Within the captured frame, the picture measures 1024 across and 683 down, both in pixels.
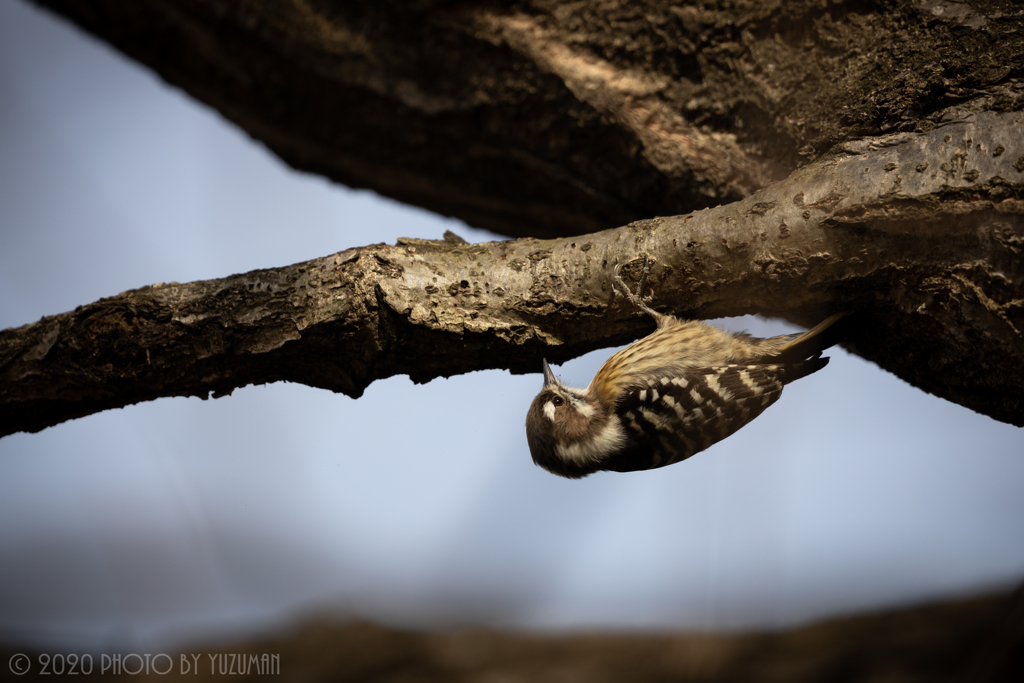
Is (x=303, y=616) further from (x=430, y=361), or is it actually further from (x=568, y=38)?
(x=568, y=38)

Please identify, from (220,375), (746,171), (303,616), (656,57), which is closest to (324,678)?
(303,616)

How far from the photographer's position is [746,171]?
2.67m

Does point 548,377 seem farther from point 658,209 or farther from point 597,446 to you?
point 658,209

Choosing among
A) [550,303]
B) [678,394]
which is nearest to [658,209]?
[678,394]

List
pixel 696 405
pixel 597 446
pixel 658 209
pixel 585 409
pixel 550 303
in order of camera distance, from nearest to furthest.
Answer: pixel 550 303, pixel 696 405, pixel 597 446, pixel 585 409, pixel 658 209

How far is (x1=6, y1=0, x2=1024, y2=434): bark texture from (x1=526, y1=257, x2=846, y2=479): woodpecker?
0.86ft

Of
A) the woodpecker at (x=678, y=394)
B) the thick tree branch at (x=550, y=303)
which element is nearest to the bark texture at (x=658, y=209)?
the thick tree branch at (x=550, y=303)

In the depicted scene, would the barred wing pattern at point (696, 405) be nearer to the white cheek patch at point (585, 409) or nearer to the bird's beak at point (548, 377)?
the white cheek patch at point (585, 409)

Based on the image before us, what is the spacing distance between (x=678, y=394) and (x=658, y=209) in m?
1.04

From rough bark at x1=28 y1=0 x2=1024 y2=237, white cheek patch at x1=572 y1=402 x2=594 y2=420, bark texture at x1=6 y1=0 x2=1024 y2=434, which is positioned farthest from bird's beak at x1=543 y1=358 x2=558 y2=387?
rough bark at x1=28 y1=0 x2=1024 y2=237

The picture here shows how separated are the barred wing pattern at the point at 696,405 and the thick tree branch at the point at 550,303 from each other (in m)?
0.34

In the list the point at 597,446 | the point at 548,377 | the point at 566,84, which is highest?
the point at 566,84

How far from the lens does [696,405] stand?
250 cm

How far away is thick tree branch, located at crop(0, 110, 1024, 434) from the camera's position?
6.10ft
